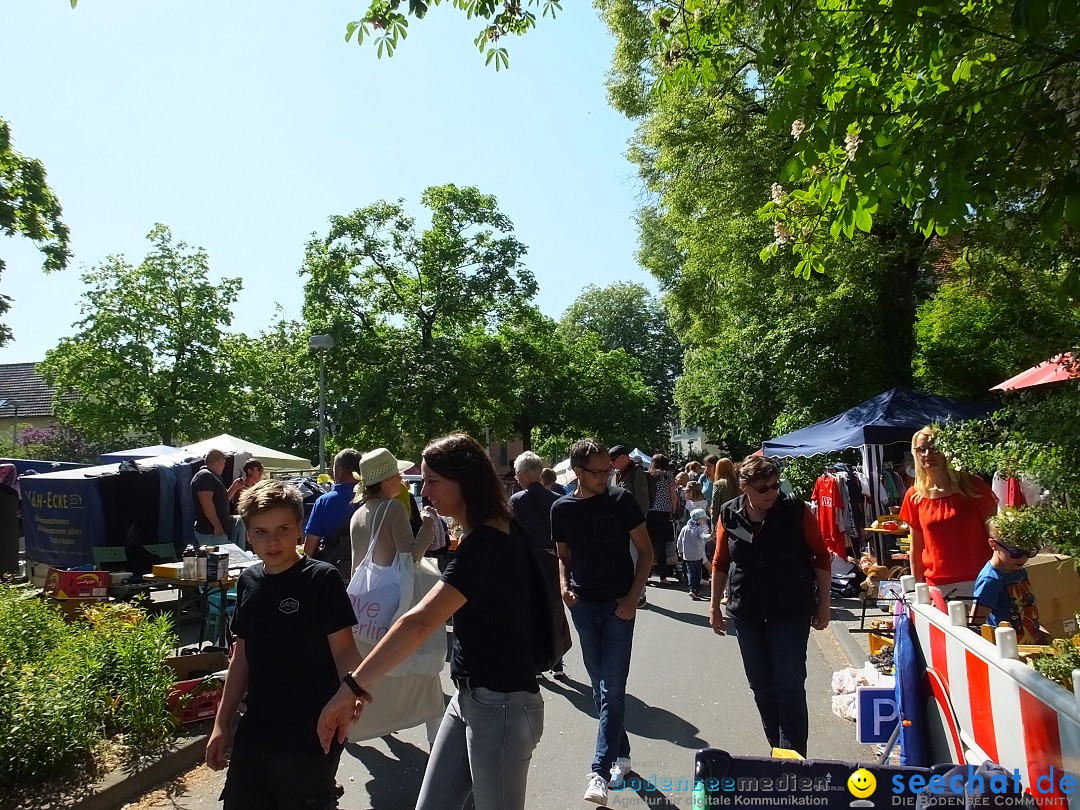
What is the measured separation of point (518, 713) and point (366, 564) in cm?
215

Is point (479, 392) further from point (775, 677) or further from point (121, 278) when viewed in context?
point (775, 677)

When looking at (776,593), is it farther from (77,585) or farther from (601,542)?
(77,585)

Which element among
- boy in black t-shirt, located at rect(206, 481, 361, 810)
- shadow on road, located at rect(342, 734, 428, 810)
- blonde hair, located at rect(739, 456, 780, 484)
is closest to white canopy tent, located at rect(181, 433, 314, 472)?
shadow on road, located at rect(342, 734, 428, 810)

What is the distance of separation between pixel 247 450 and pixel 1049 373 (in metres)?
14.2

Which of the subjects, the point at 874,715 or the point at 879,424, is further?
the point at 879,424

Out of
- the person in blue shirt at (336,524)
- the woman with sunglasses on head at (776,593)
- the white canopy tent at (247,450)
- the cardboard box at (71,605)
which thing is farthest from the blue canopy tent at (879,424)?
the white canopy tent at (247,450)

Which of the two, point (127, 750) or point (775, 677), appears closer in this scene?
point (775, 677)

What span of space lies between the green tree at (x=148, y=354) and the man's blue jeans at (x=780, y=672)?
1348 inches

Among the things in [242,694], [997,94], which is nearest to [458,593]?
[242,694]

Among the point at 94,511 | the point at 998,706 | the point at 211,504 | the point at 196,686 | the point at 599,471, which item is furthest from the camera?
the point at 94,511

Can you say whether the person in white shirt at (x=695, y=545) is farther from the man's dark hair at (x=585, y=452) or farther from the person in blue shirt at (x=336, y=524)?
the man's dark hair at (x=585, y=452)

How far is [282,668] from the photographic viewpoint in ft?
9.89

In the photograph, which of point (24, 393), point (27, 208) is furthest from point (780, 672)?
point (24, 393)

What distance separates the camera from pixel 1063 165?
4.05 meters
